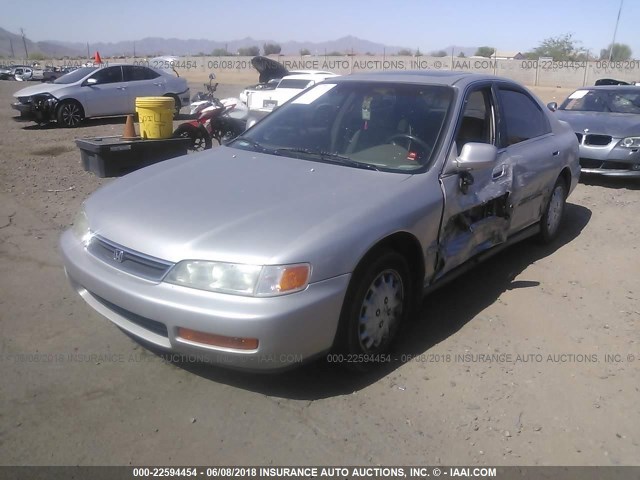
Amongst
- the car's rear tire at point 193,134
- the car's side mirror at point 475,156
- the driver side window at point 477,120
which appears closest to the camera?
the car's side mirror at point 475,156

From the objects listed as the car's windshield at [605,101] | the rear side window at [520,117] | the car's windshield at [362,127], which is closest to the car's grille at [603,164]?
the car's windshield at [605,101]

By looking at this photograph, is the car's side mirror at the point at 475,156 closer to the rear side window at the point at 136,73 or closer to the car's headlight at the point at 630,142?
the car's headlight at the point at 630,142

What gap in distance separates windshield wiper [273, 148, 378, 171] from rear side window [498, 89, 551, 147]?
1.39 meters

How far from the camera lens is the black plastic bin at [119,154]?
7.05 m

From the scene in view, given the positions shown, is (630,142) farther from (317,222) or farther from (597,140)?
(317,222)

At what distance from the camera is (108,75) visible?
45.7ft

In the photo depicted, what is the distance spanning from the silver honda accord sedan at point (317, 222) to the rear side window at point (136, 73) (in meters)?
11.4

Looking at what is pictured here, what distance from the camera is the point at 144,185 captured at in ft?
→ 11.1

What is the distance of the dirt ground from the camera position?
8.39ft

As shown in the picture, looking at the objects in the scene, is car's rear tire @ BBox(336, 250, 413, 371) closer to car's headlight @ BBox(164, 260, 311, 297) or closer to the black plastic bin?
car's headlight @ BBox(164, 260, 311, 297)

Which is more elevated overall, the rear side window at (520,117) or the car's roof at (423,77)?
the car's roof at (423,77)

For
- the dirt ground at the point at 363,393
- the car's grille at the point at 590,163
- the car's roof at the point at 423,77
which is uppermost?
the car's roof at the point at 423,77

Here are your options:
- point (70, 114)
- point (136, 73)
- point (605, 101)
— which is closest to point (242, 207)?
point (605, 101)

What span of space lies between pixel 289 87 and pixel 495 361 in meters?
10.2
